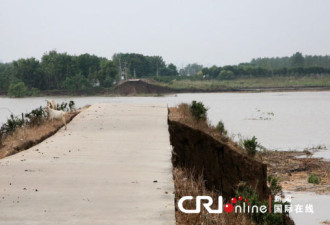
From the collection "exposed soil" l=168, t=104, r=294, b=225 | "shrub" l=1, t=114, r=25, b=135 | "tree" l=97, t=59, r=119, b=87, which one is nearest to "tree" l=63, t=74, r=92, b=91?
"tree" l=97, t=59, r=119, b=87

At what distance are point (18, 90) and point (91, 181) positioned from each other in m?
72.2

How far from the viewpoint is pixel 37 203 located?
23.2 ft

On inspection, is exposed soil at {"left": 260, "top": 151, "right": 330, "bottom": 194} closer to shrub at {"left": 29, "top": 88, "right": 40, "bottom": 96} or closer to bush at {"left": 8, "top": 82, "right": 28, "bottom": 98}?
bush at {"left": 8, "top": 82, "right": 28, "bottom": 98}

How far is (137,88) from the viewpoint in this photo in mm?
84062

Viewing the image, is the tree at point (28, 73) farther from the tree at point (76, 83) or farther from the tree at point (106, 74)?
the tree at point (106, 74)

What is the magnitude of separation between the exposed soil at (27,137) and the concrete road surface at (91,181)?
1.05 ft

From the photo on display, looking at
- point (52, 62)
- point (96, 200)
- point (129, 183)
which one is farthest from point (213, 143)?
point (52, 62)

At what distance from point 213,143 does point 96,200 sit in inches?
400

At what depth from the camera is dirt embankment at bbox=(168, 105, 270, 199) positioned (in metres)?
15.9

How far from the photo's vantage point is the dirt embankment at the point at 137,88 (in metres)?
83.0

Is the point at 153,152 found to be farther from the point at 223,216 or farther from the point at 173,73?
the point at 173,73

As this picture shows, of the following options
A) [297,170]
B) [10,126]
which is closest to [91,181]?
[10,126]

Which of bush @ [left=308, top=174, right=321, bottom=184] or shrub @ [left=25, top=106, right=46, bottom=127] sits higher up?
shrub @ [left=25, top=106, right=46, bottom=127]

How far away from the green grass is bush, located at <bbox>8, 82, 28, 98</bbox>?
28.6 m
